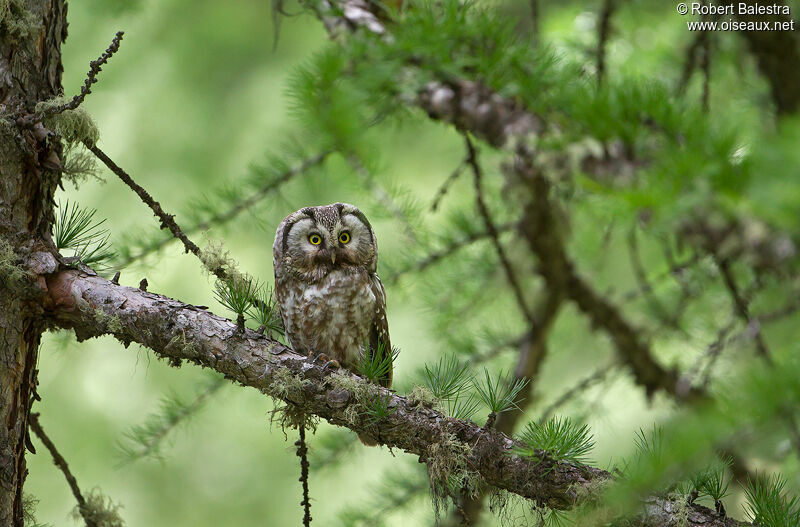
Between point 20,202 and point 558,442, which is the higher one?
point 20,202

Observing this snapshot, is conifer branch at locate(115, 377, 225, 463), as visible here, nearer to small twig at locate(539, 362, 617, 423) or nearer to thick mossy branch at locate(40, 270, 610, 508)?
thick mossy branch at locate(40, 270, 610, 508)

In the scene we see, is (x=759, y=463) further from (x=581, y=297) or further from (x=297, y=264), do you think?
(x=297, y=264)

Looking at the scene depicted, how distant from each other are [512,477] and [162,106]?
11.9 feet

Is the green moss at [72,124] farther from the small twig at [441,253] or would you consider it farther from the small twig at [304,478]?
the small twig at [441,253]

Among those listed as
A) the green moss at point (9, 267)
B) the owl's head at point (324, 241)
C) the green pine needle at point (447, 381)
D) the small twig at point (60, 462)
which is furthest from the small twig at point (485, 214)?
the small twig at point (60, 462)

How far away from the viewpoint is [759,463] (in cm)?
263

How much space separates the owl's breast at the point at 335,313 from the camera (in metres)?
2.01

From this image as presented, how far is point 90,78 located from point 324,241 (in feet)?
2.95

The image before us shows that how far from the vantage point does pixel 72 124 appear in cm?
143

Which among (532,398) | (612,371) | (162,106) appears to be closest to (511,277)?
(532,398)

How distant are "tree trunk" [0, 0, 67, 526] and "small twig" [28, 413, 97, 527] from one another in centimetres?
10

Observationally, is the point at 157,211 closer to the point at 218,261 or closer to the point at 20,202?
the point at 218,261

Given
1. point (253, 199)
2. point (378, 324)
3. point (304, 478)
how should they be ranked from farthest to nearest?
point (378, 324) → point (253, 199) → point (304, 478)

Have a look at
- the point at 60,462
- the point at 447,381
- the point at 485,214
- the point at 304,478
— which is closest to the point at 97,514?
the point at 60,462
